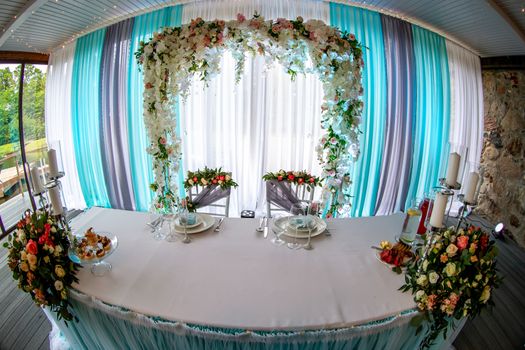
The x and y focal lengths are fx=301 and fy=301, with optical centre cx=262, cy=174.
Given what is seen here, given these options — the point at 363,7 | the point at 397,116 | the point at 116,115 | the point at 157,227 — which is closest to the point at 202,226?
the point at 157,227

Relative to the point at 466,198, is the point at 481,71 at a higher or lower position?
higher

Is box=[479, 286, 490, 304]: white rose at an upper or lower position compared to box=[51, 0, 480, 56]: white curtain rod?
lower

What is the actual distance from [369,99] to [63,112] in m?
4.59

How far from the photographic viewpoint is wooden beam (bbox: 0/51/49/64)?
3.56 metres

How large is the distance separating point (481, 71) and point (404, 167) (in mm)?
1769

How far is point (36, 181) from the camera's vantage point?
1.78 m

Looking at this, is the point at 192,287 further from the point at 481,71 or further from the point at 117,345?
the point at 481,71

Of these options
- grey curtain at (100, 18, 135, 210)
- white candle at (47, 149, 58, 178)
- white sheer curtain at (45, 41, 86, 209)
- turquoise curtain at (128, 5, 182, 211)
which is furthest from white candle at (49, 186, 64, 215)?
white sheer curtain at (45, 41, 86, 209)

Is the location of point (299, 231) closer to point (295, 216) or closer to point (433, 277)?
point (295, 216)

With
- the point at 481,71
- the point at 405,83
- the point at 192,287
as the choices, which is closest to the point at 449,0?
the point at 405,83

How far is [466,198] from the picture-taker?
161cm

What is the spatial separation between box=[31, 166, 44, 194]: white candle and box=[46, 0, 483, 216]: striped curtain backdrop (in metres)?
2.77

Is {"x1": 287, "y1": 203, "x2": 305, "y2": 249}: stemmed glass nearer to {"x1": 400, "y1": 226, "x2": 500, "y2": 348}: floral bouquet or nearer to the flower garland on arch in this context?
{"x1": 400, "y1": 226, "x2": 500, "y2": 348}: floral bouquet

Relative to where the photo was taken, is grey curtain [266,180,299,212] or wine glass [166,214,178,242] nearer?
wine glass [166,214,178,242]
